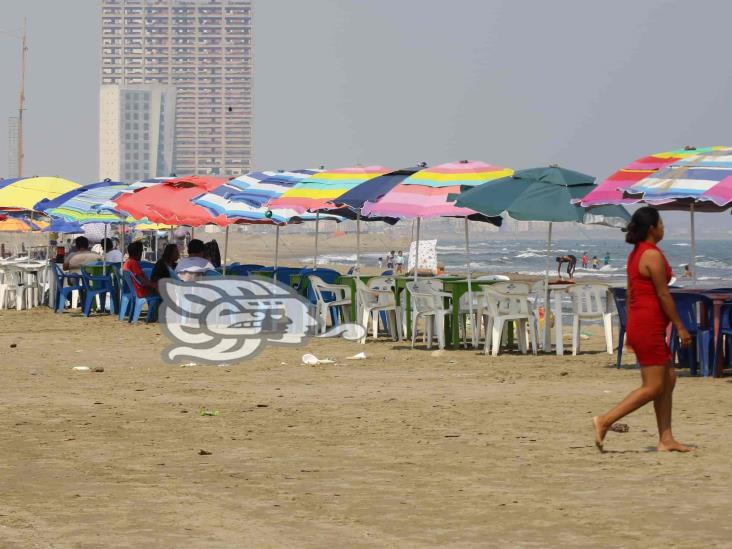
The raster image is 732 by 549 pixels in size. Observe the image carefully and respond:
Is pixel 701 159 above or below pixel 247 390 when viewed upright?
above

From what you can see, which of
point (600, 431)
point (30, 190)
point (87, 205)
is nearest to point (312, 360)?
point (600, 431)

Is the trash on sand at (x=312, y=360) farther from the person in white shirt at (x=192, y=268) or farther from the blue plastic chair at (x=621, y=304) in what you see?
the person in white shirt at (x=192, y=268)

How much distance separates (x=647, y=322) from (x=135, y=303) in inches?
482

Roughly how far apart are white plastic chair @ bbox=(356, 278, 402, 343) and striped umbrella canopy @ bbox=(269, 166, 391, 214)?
3.27ft

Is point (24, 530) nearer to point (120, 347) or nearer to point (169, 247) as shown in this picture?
point (120, 347)

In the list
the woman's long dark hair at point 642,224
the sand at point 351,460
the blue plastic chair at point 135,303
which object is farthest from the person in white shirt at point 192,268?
the woman's long dark hair at point 642,224

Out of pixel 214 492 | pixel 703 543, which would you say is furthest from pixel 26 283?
pixel 703 543

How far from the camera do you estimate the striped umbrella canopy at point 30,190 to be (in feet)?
75.3

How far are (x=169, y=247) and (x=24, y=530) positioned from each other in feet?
41.8

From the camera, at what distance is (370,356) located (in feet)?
47.5

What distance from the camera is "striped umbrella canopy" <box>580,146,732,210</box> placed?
12258mm

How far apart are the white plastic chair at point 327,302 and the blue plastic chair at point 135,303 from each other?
8.23 feet

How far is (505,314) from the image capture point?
14484 millimetres

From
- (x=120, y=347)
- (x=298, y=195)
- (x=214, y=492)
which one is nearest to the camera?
(x=214, y=492)
